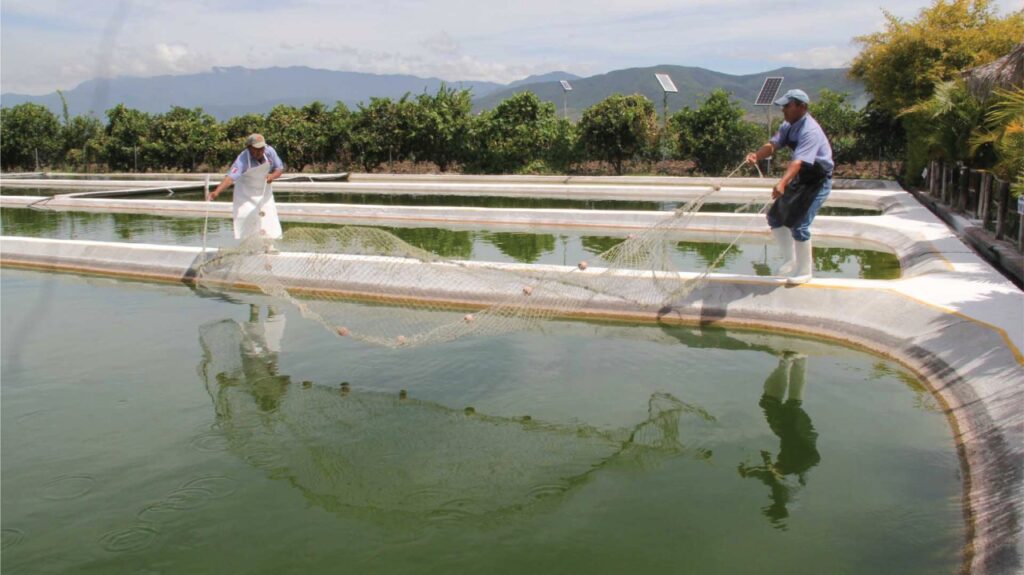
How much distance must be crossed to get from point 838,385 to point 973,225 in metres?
6.23

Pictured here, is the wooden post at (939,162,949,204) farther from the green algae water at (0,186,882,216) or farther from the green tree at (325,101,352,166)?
the green tree at (325,101,352,166)

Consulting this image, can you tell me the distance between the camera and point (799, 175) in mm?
6262

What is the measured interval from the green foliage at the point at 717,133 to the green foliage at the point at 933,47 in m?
5.00

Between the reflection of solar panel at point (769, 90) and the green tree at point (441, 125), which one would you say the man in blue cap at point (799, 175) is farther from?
the green tree at point (441, 125)

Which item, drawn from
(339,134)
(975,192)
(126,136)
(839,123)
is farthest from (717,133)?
(126,136)

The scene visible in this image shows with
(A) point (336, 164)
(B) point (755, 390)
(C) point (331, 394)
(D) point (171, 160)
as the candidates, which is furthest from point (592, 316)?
(D) point (171, 160)

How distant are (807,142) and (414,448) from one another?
3832 mm

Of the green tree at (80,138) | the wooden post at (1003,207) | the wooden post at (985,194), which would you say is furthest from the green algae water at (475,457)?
the green tree at (80,138)

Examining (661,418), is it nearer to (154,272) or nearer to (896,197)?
(154,272)

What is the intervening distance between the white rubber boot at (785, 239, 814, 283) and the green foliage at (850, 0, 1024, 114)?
9.06 m

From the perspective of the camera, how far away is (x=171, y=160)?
27828 mm

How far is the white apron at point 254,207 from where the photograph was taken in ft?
26.7

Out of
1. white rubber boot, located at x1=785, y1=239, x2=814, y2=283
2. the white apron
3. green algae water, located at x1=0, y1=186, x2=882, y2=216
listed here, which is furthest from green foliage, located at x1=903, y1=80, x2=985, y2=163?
the white apron

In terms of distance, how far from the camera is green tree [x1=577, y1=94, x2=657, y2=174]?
21.9 metres
